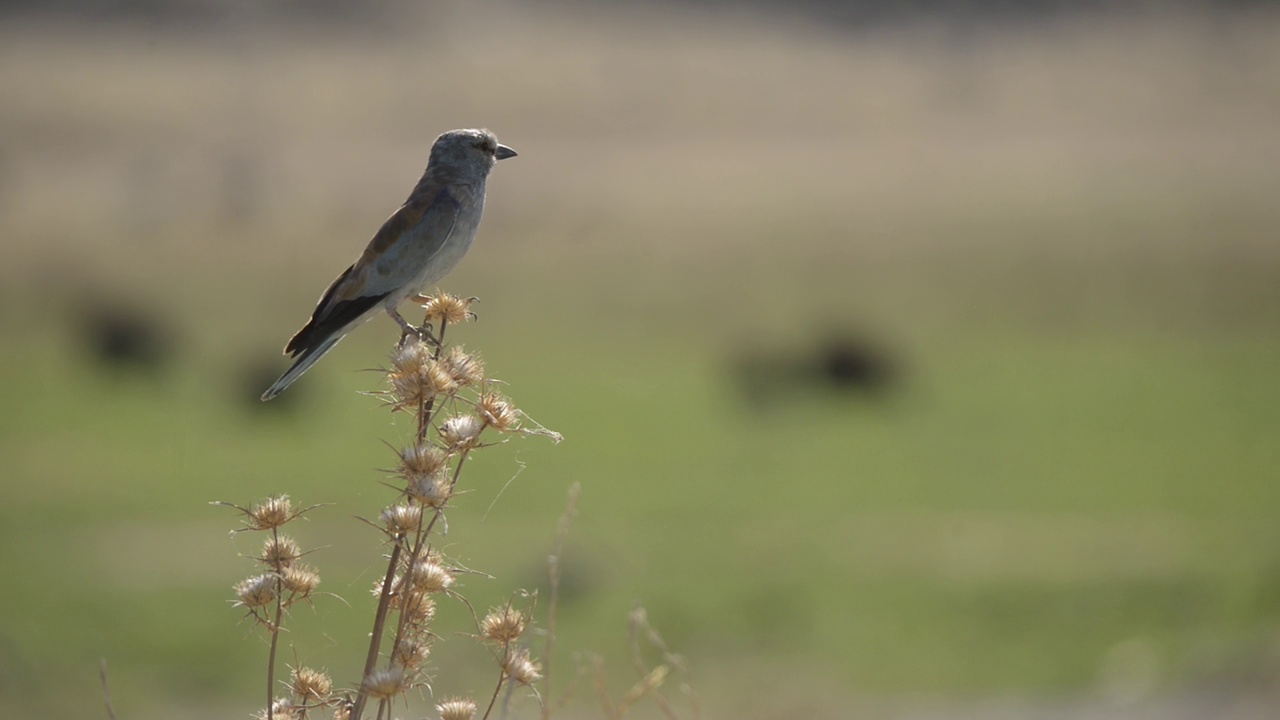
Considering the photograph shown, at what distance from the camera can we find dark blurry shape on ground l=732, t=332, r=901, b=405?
3794 centimetres

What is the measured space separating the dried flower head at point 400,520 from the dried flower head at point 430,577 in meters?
0.09

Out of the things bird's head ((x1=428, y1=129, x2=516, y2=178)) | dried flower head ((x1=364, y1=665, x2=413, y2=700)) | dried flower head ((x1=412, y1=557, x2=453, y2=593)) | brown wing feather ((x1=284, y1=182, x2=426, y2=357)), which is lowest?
dried flower head ((x1=364, y1=665, x2=413, y2=700))

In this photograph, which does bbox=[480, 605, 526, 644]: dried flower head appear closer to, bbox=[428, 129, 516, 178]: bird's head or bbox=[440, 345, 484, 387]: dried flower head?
bbox=[440, 345, 484, 387]: dried flower head

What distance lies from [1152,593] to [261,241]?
35030 mm

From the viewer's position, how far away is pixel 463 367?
110 inches

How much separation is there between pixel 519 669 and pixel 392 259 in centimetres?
245

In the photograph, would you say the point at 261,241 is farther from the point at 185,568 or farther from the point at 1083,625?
the point at 1083,625

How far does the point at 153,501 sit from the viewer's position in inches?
1117

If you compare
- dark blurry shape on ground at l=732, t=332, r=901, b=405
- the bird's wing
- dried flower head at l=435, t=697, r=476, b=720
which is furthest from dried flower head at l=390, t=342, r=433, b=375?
dark blurry shape on ground at l=732, t=332, r=901, b=405

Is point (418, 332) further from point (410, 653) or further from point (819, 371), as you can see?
point (819, 371)

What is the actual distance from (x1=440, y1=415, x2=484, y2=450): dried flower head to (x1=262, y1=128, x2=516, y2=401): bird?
1751 millimetres

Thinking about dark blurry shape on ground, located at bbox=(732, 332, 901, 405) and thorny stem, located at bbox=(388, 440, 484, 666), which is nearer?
thorny stem, located at bbox=(388, 440, 484, 666)

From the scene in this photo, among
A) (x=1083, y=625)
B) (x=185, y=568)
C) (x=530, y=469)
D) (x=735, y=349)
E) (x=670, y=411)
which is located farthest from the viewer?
(x=735, y=349)

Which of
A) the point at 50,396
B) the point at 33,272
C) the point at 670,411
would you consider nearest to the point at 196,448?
the point at 50,396
